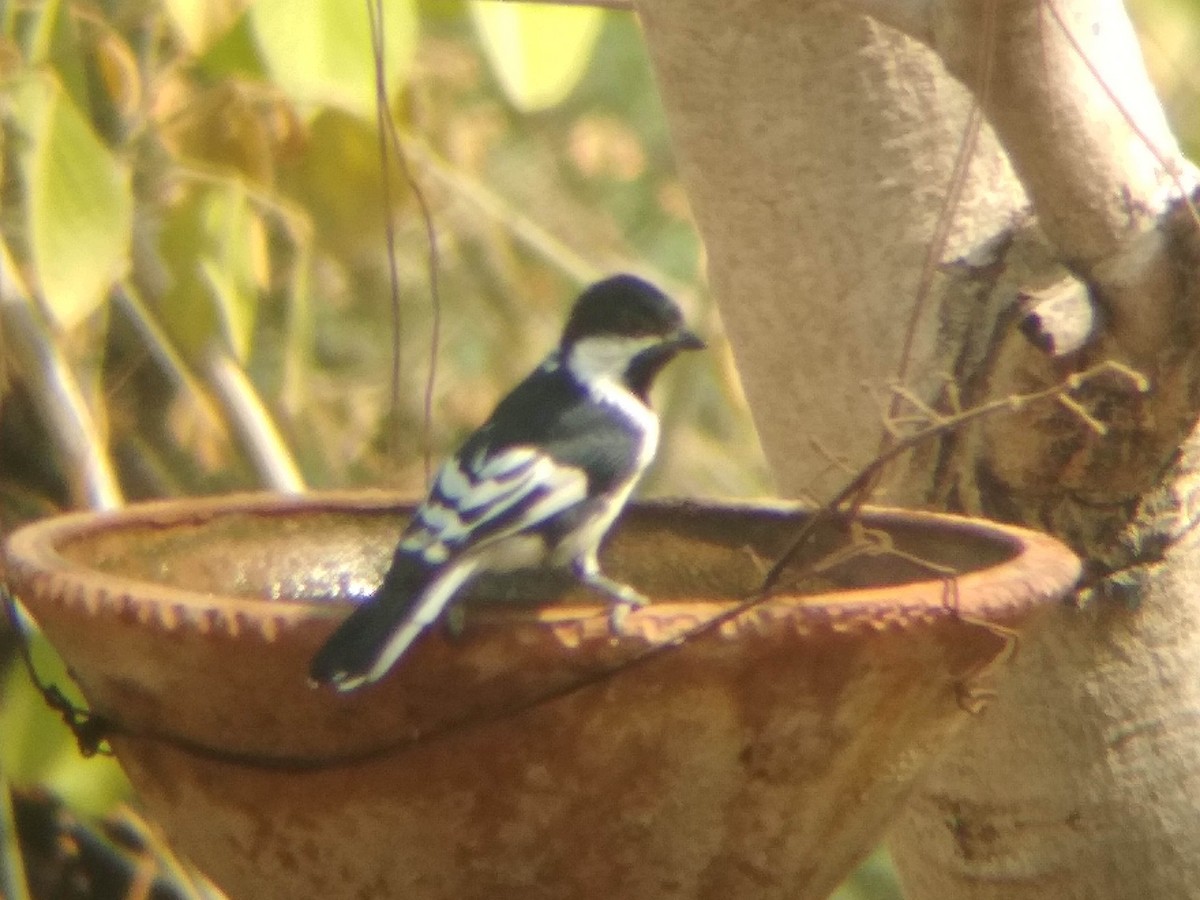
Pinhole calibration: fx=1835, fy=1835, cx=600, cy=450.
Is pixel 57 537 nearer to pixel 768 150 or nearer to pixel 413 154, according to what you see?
pixel 768 150

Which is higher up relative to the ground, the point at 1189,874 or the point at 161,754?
the point at 161,754

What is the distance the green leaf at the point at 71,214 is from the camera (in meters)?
1.64

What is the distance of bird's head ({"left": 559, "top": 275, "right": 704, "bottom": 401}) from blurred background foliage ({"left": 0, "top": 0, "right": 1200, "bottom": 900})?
142 mm

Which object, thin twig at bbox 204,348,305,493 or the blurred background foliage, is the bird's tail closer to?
the blurred background foliage

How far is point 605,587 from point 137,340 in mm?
1629

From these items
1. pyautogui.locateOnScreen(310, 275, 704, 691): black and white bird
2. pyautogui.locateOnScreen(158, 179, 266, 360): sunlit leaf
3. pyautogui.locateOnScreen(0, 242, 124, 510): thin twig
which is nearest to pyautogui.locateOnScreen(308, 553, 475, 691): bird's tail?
pyautogui.locateOnScreen(310, 275, 704, 691): black and white bird

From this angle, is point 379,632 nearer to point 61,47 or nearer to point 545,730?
point 545,730

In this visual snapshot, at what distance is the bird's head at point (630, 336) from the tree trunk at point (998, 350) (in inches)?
3.9

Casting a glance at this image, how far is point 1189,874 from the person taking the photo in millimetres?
1438

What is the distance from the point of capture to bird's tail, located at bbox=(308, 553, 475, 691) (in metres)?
0.98

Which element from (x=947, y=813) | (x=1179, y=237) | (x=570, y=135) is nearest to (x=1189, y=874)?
(x=947, y=813)

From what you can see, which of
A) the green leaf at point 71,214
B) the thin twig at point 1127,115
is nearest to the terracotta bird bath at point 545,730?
the thin twig at point 1127,115

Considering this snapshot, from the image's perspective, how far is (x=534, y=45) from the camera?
5.65ft

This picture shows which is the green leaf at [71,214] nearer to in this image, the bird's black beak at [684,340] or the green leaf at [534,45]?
the green leaf at [534,45]
